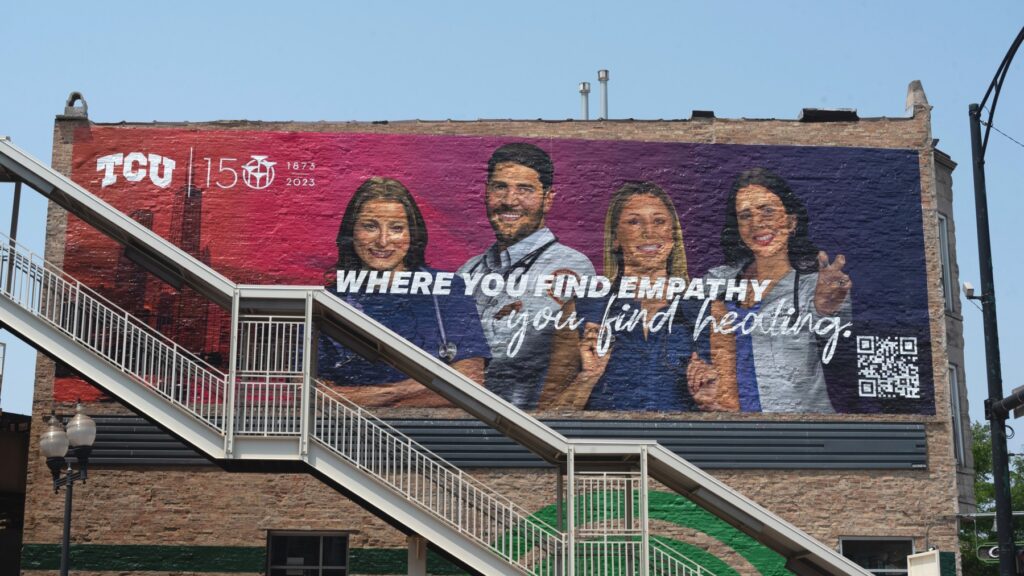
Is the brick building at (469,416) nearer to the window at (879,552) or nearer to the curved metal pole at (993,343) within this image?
the window at (879,552)

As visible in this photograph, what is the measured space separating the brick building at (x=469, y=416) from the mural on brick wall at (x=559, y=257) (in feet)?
0.21

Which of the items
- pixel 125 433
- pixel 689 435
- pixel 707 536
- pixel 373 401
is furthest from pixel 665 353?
pixel 125 433

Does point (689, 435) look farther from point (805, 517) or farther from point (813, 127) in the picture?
point (813, 127)

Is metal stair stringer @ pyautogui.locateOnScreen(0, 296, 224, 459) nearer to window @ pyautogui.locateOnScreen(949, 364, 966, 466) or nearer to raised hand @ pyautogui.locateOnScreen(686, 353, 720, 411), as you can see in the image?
raised hand @ pyautogui.locateOnScreen(686, 353, 720, 411)

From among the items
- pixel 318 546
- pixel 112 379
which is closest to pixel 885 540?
pixel 318 546

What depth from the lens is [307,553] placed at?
24.8m

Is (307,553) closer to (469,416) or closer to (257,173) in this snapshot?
(469,416)

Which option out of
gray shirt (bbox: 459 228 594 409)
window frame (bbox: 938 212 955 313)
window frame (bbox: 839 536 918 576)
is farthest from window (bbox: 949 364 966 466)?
gray shirt (bbox: 459 228 594 409)

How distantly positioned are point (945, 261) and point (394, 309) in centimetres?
1128

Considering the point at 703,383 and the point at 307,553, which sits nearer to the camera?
the point at 307,553

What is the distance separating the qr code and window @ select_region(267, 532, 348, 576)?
34.2 ft

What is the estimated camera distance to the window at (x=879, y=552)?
2500 centimetres

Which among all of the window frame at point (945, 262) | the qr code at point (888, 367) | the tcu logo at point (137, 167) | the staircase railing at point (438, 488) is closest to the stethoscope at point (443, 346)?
the staircase railing at point (438, 488)

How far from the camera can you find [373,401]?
2500 cm
